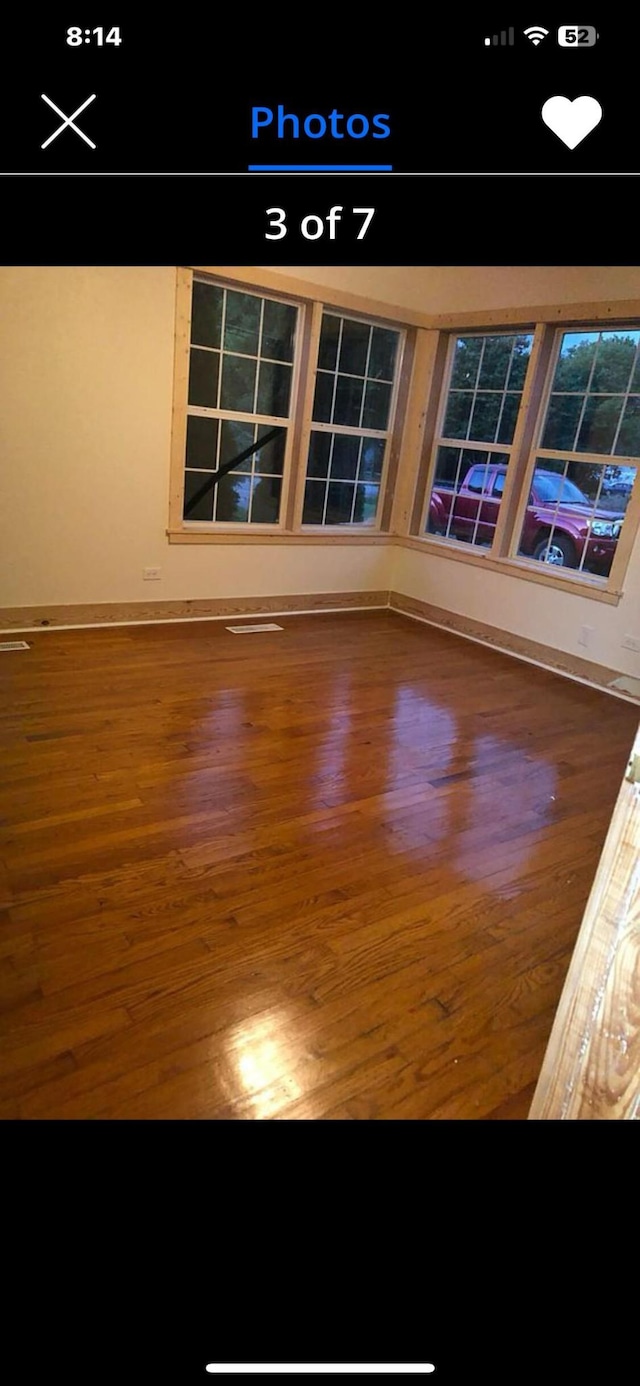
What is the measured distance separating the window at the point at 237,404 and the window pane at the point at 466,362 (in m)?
1.30

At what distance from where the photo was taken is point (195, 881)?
A: 2.02 meters

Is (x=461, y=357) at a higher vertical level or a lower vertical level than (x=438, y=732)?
higher

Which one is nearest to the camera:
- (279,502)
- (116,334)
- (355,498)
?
(116,334)

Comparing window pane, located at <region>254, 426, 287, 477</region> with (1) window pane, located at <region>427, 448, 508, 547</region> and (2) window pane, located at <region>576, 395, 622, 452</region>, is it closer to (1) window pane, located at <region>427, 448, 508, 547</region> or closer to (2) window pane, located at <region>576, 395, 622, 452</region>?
(1) window pane, located at <region>427, 448, 508, 547</region>

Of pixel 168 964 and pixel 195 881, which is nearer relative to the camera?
pixel 168 964

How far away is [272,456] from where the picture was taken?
491 centimetres

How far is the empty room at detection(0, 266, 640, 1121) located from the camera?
1461 millimetres

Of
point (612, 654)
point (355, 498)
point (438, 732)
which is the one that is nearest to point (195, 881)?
point (438, 732)

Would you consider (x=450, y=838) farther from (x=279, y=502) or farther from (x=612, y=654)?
(x=279, y=502)

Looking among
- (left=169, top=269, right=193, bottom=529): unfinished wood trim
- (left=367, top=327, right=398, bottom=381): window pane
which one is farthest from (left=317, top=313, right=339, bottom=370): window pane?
(left=169, top=269, right=193, bottom=529): unfinished wood trim

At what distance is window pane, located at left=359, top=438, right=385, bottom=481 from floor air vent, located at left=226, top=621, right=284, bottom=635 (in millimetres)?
1564

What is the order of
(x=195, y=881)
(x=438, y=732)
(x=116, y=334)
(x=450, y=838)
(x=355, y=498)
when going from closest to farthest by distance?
(x=195, y=881), (x=450, y=838), (x=438, y=732), (x=116, y=334), (x=355, y=498)
